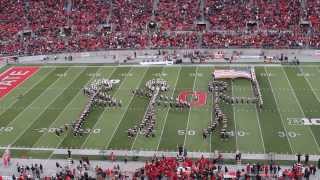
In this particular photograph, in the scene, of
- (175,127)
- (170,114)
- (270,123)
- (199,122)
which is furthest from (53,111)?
(270,123)

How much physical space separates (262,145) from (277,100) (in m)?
6.63

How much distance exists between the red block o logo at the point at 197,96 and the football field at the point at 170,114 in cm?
26

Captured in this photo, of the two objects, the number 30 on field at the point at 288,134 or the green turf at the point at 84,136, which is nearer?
the number 30 on field at the point at 288,134

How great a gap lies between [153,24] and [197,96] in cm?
1803

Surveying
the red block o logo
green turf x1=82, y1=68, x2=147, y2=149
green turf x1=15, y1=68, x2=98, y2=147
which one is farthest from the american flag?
green turf x1=15, y1=68, x2=98, y2=147

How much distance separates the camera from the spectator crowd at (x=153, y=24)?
46.3m

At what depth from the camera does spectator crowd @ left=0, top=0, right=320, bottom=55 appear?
152 feet

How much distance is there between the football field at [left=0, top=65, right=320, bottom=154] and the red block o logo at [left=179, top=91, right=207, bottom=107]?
10.3 inches

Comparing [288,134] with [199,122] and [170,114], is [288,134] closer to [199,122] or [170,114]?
[199,122]

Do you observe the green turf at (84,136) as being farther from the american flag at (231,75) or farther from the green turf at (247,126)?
the green turf at (247,126)

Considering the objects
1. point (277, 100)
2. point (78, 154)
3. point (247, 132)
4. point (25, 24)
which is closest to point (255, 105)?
point (277, 100)

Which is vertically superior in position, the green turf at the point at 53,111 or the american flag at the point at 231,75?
the american flag at the point at 231,75

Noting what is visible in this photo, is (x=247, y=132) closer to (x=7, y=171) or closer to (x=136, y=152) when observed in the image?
(x=136, y=152)

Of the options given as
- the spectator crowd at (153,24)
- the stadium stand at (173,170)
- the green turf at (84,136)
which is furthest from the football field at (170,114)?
the spectator crowd at (153,24)
